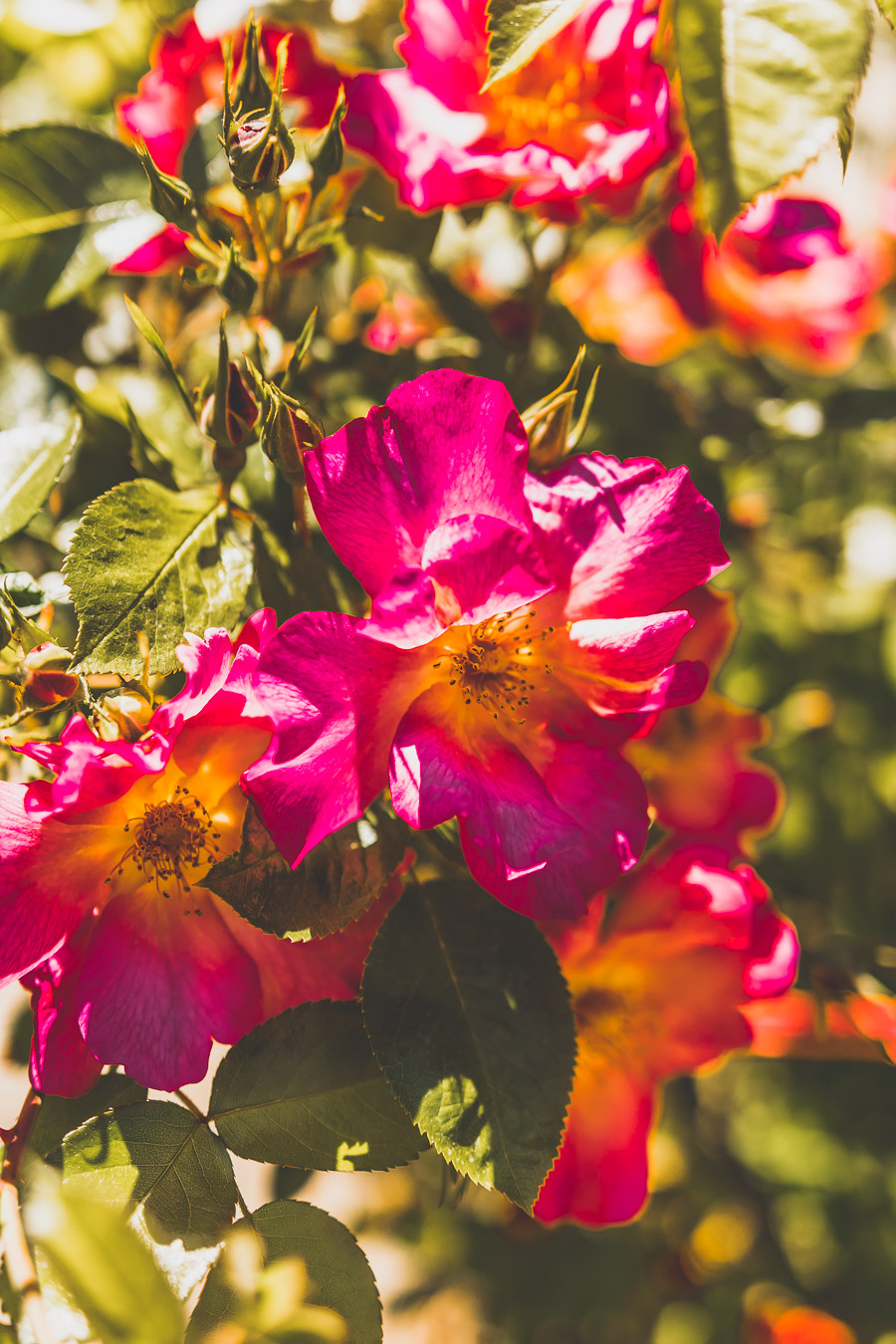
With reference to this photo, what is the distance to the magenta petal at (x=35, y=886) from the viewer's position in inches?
16.6

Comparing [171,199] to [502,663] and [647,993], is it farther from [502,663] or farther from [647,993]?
[647,993]

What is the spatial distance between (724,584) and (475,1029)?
2.07 ft

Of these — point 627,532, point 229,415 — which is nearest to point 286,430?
point 229,415

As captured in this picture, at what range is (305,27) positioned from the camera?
65cm

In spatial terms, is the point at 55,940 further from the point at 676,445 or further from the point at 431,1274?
the point at 431,1274

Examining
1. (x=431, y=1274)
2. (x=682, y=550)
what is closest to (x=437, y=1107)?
(x=682, y=550)


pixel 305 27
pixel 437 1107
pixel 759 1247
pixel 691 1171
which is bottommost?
pixel 759 1247

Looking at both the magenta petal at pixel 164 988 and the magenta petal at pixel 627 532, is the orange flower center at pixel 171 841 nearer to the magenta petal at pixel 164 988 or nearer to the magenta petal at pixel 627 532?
the magenta petal at pixel 164 988

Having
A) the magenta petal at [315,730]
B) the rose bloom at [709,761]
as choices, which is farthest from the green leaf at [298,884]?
the rose bloom at [709,761]

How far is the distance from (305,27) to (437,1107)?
690mm

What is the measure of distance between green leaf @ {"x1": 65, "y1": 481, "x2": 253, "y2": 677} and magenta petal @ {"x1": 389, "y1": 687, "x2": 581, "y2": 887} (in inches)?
4.6

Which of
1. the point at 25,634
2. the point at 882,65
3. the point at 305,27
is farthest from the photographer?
the point at 882,65

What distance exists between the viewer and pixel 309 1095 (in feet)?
1.57

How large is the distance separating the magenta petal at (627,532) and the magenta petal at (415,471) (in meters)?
0.02
